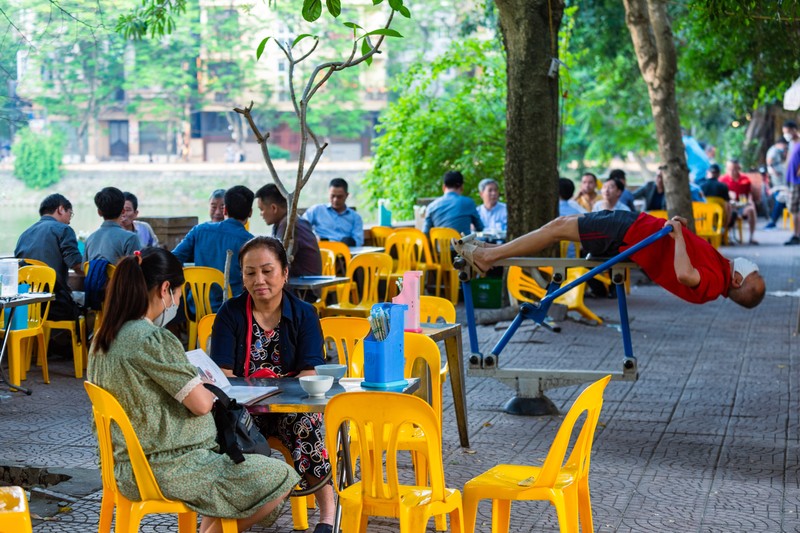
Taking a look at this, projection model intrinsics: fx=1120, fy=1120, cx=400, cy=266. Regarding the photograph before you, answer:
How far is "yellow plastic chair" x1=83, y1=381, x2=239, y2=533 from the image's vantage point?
148 inches

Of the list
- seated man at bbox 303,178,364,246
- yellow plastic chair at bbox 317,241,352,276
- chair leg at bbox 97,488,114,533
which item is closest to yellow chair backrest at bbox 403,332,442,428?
chair leg at bbox 97,488,114,533

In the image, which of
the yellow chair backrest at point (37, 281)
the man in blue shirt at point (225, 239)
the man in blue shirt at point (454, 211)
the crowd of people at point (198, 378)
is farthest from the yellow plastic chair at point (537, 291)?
the crowd of people at point (198, 378)

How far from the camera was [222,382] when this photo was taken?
4.39 meters

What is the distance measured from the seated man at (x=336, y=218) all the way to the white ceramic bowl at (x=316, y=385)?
26.5 feet

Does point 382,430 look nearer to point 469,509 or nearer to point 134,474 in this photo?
point 469,509

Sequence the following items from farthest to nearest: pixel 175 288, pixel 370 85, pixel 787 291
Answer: pixel 370 85 → pixel 787 291 → pixel 175 288

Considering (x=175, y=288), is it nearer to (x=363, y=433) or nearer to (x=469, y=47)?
(x=363, y=433)

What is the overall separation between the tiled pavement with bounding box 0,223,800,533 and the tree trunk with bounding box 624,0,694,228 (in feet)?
13.5

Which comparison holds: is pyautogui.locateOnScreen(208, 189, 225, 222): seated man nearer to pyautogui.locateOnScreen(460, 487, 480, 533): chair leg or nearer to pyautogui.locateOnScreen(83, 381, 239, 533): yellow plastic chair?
pyautogui.locateOnScreen(83, 381, 239, 533): yellow plastic chair

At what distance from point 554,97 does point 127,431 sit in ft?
25.2

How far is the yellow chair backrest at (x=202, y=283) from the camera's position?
8633 millimetres

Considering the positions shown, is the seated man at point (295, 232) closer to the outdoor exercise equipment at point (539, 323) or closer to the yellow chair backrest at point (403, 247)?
the outdoor exercise equipment at point (539, 323)

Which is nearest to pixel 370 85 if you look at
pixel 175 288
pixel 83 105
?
pixel 83 105

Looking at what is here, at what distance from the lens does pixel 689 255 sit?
671 centimetres
